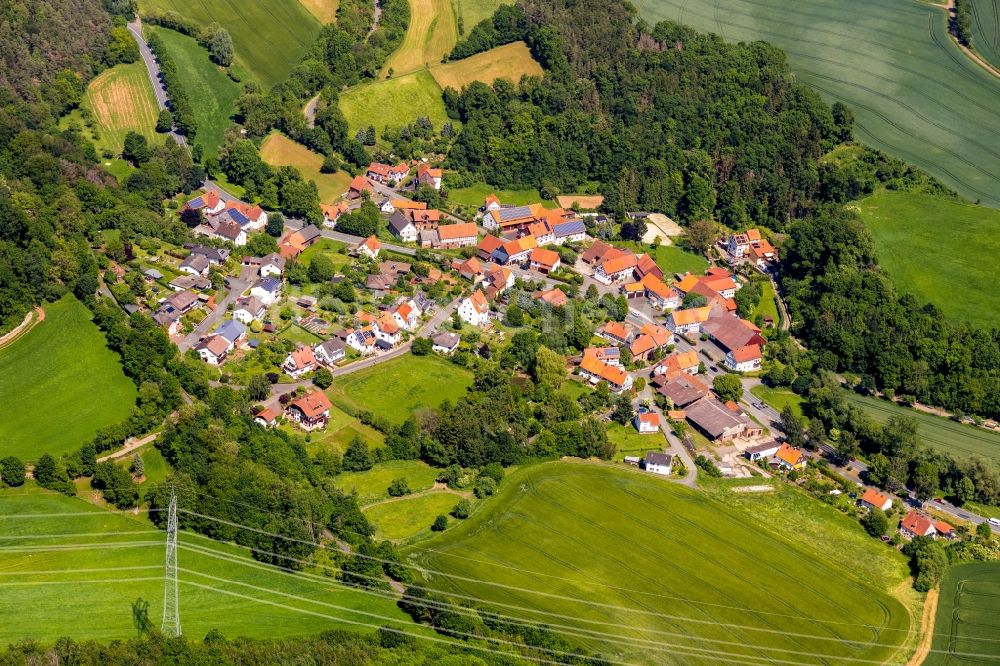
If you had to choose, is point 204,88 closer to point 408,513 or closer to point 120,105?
point 120,105

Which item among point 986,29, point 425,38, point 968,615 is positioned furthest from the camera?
point 986,29

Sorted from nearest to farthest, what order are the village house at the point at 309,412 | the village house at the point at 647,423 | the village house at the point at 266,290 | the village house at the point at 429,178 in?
the village house at the point at 309,412, the village house at the point at 647,423, the village house at the point at 266,290, the village house at the point at 429,178

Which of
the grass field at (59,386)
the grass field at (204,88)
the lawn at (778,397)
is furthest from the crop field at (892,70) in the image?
the grass field at (59,386)

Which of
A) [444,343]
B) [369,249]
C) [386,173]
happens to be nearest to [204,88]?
[386,173]

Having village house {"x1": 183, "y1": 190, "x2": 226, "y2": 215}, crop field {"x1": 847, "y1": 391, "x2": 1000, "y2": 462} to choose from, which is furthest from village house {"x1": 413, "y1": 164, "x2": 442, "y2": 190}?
crop field {"x1": 847, "y1": 391, "x2": 1000, "y2": 462}

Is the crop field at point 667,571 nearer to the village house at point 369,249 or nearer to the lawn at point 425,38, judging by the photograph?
the village house at point 369,249

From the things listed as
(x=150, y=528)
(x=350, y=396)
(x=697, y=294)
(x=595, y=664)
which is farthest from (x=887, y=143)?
(x=150, y=528)

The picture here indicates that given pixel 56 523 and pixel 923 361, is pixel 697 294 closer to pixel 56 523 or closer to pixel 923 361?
pixel 923 361
